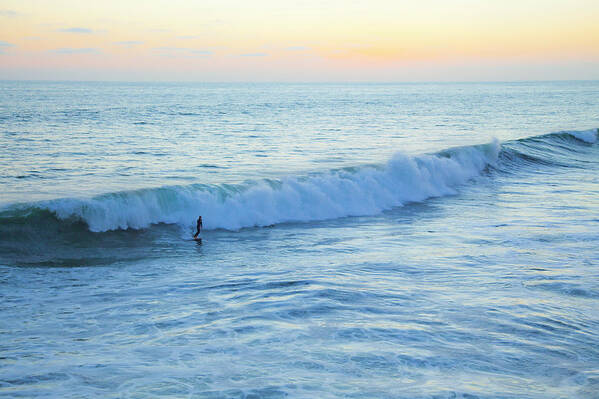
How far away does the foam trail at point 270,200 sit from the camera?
1516 centimetres

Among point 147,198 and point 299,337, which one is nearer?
point 299,337

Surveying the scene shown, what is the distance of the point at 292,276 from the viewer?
1084 centimetres

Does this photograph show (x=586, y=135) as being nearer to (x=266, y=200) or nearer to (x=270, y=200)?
(x=270, y=200)

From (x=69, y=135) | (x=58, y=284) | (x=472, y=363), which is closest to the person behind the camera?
(x=472, y=363)

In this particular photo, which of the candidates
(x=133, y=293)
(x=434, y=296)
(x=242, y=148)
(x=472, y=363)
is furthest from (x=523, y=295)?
(x=242, y=148)

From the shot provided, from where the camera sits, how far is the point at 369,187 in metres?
20.1

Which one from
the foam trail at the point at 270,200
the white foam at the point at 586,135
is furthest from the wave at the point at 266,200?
the white foam at the point at 586,135

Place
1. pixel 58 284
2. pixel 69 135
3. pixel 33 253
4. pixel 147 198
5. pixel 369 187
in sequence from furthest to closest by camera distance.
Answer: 1. pixel 69 135
2. pixel 369 187
3. pixel 147 198
4. pixel 33 253
5. pixel 58 284

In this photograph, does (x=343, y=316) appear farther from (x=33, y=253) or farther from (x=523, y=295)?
(x=33, y=253)

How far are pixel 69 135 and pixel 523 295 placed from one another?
2774 cm

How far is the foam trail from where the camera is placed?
49.8 ft

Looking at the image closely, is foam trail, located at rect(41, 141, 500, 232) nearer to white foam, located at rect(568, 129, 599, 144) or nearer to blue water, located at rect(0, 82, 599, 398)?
blue water, located at rect(0, 82, 599, 398)

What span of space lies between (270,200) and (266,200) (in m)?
0.14

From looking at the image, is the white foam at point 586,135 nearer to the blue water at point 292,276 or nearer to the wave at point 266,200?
the blue water at point 292,276
